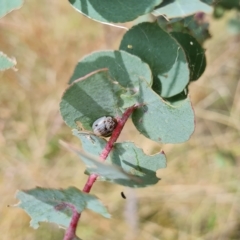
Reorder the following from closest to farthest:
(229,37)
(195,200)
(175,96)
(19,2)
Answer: (19,2)
(175,96)
(195,200)
(229,37)

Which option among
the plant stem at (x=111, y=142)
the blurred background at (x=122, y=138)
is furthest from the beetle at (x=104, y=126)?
the blurred background at (x=122, y=138)

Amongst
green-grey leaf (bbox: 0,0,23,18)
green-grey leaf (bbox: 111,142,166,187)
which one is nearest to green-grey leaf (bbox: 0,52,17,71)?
green-grey leaf (bbox: 0,0,23,18)

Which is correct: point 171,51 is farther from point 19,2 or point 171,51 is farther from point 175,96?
point 19,2

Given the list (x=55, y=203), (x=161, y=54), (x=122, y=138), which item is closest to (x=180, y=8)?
(x=161, y=54)

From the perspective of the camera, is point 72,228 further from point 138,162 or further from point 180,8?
point 180,8

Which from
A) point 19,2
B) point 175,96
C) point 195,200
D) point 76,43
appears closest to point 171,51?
point 175,96

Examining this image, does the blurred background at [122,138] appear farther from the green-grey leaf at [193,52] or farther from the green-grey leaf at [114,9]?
the green-grey leaf at [114,9]

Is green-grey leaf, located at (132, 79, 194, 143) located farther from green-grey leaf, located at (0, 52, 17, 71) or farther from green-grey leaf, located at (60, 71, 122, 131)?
green-grey leaf, located at (0, 52, 17, 71)
